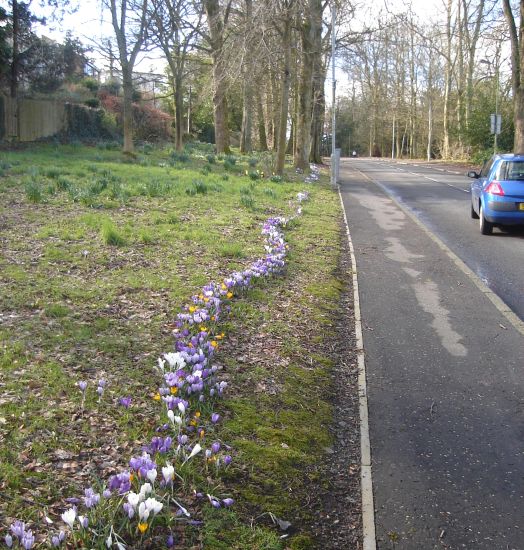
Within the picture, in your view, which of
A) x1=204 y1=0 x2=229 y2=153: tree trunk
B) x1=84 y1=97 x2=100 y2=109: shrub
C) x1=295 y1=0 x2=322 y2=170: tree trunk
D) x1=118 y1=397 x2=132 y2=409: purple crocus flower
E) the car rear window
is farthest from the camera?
x1=84 y1=97 x2=100 y2=109: shrub

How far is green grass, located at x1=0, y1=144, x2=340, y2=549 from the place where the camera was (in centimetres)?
339

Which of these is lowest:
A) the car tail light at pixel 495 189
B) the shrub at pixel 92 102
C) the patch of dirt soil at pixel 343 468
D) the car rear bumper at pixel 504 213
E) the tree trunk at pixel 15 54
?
the patch of dirt soil at pixel 343 468

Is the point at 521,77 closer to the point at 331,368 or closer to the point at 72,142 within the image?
the point at 72,142

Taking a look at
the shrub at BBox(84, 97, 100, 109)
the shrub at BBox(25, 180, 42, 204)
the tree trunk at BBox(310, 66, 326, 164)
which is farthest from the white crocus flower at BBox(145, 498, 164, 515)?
the tree trunk at BBox(310, 66, 326, 164)

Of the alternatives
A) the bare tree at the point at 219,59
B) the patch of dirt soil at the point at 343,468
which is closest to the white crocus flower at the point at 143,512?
the patch of dirt soil at the point at 343,468

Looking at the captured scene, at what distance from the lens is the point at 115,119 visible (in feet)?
116

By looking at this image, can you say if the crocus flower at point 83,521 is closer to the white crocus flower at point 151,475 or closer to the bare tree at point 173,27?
the white crocus flower at point 151,475

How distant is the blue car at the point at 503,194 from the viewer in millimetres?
11930

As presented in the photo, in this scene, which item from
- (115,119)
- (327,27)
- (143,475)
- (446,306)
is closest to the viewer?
(143,475)

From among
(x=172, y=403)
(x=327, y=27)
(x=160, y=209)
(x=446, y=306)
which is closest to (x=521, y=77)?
(x=327, y=27)

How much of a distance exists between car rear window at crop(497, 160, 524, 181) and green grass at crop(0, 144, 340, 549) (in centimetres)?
377

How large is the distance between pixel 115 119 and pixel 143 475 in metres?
34.8

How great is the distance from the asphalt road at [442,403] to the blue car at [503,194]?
2.15m

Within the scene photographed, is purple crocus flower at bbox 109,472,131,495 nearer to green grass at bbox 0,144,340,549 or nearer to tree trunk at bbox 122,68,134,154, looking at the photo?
green grass at bbox 0,144,340,549
